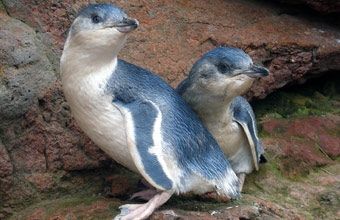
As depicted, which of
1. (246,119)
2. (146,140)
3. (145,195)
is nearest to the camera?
(146,140)

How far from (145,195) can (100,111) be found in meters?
0.38

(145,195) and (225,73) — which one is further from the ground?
(225,73)

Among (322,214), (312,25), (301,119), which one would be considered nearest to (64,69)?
(322,214)

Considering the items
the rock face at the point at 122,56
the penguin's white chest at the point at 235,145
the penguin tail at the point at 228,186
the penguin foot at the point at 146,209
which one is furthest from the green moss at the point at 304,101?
the penguin foot at the point at 146,209

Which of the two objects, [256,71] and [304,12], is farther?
[304,12]

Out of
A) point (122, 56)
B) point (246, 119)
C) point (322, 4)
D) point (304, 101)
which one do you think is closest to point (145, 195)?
point (246, 119)

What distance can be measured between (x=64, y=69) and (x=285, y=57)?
51.5 inches

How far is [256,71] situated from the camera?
8.27 feet

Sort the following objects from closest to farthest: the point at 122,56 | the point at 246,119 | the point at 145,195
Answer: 1. the point at 145,195
2. the point at 246,119
3. the point at 122,56

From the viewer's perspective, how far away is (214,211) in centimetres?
260

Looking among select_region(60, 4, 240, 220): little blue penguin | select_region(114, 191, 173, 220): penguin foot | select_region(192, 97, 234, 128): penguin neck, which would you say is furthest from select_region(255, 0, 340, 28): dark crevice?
select_region(114, 191, 173, 220): penguin foot

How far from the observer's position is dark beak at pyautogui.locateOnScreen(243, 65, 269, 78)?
2.50 m

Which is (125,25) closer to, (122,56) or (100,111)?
(100,111)

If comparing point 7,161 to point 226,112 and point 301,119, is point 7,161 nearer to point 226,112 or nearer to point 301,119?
point 226,112
